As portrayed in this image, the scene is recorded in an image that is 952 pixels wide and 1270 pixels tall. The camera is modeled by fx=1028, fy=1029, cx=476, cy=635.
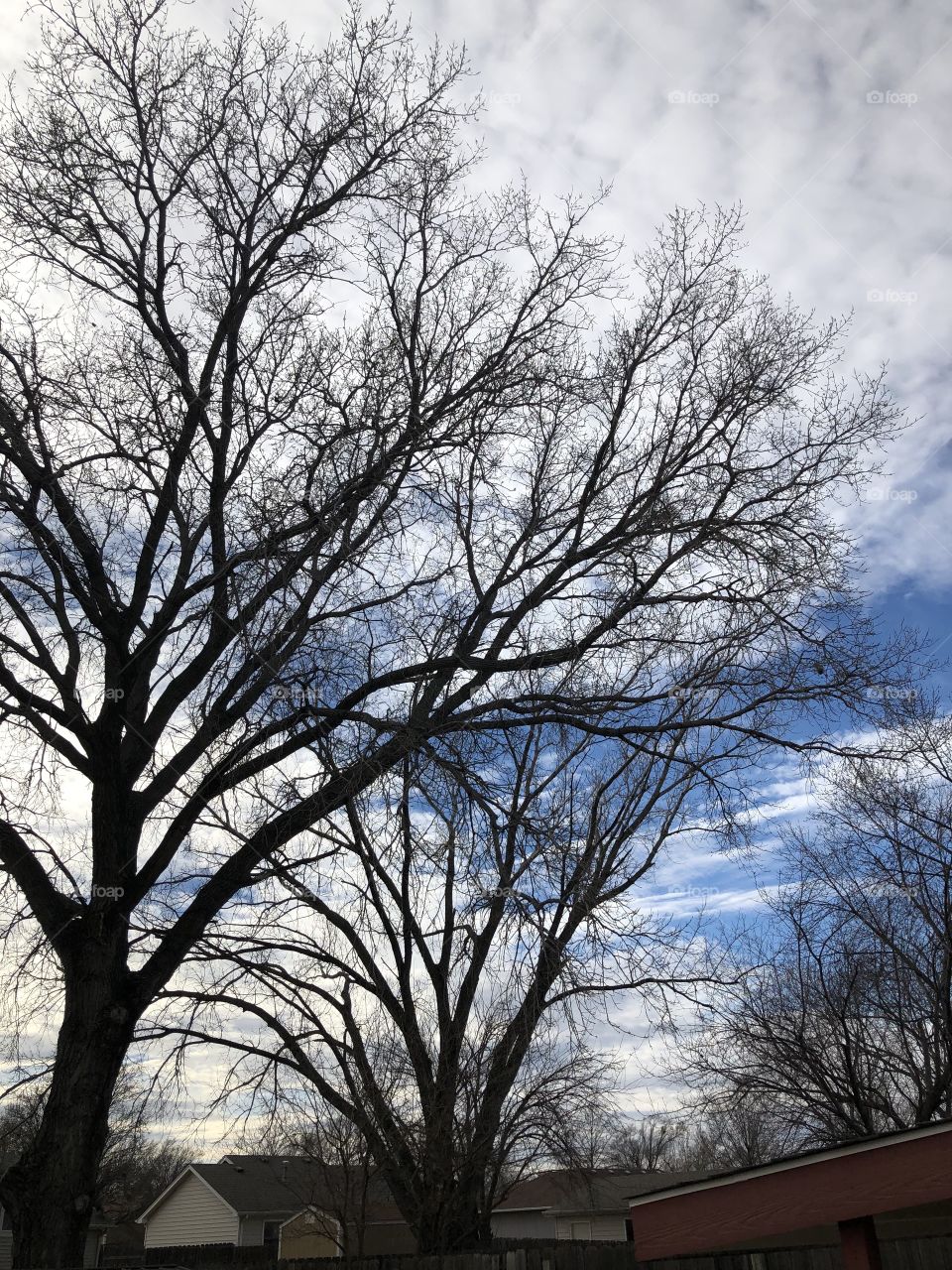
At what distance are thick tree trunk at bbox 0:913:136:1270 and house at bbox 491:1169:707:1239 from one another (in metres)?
33.6

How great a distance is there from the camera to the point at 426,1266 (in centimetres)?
1174

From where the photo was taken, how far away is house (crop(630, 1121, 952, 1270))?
5172mm

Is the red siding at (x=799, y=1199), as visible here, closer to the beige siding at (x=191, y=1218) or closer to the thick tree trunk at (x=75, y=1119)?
the thick tree trunk at (x=75, y=1119)

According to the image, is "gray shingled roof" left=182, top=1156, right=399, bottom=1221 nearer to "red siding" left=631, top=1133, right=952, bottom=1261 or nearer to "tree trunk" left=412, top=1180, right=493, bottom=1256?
"tree trunk" left=412, top=1180, right=493, bottom=1256

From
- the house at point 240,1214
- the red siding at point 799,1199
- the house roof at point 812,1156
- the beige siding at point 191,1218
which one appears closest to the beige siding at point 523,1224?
the house at point 240,1214

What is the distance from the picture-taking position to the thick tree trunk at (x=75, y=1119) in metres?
6.79

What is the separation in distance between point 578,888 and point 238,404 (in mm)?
5078

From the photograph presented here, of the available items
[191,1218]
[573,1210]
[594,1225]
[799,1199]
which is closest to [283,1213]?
[191,1218]

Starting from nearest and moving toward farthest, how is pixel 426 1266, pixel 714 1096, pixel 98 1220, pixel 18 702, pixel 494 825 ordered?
pixel 494 825, pixel 18 702, pixel 426 1266, pixel 714 1096, pixel 98 1220

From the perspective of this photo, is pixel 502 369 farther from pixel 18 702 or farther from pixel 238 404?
pixel 18 702

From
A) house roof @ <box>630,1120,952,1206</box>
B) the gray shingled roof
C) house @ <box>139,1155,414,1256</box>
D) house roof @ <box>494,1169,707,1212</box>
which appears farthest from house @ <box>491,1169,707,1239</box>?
house roof @ <box>630,1120,952,1206</box>

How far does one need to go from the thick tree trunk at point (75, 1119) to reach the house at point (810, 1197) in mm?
3733

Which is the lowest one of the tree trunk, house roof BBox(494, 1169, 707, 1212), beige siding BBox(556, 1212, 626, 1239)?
beige siding BBox(556, 1212, 626, 1239)

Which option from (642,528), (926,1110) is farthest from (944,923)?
→ (642,528)
